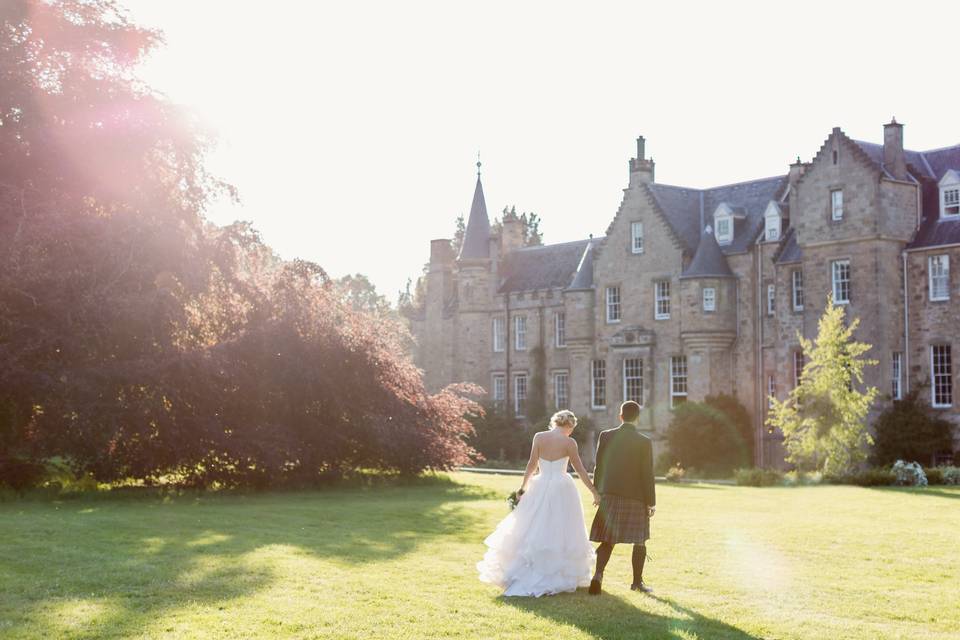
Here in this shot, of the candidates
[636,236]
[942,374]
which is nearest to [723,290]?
[636,236]

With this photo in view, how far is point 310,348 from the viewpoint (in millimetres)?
28125

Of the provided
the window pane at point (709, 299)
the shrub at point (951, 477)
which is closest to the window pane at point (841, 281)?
the window pane at point (709, 299)

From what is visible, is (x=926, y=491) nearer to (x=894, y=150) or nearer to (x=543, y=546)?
(x=894, y=150)

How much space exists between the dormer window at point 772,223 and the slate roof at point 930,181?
4641 mm

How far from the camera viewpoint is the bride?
1217cm

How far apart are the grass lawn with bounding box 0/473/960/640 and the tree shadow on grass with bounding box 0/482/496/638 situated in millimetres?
40

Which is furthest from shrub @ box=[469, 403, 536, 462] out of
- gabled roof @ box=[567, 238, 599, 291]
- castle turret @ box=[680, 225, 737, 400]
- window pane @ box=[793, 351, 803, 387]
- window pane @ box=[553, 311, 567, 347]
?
window pane @ box=[793, 351, 803, 387]

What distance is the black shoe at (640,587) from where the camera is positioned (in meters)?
12.3

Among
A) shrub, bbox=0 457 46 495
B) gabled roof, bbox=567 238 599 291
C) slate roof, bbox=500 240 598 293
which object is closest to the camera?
shrub, bbox=0 457 46 495

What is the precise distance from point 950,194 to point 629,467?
32842 millimetres

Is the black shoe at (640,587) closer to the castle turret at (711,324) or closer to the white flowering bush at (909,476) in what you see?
the white flowering bush at (909,476)

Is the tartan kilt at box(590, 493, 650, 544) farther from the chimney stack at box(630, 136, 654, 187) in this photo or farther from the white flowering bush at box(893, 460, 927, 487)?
the chimney stack at box(630, 136, 654, 187)

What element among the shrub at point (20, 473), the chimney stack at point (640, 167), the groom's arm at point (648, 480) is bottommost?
the shrub at point (20, 473)

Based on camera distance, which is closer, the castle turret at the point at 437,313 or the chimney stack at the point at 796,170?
the chimney stack at the point at 796,170
